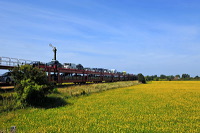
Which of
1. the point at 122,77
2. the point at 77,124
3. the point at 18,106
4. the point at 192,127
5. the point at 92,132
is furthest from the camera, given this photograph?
the point at 122,77

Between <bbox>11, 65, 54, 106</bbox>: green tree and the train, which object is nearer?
<bbox>11, 65, 54, 106</bbox>: green tree

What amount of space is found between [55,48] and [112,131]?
91.4 feet

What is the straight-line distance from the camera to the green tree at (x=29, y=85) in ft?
50.2

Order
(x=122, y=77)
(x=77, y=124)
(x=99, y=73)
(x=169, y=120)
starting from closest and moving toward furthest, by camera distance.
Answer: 1. (x=77, y=124)
2. (x=169, y=120)
3. (x=99, y=73)
4. (x=122, y=77)

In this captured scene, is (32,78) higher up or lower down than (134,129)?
higher up

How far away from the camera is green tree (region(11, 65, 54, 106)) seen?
15.3m

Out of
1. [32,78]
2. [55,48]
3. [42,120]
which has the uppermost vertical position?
[55,48]

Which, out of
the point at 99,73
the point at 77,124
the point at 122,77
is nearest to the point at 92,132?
the point at 77,124

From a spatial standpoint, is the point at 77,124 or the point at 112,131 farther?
the point at 77,124

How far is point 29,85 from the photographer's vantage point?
15.4 m

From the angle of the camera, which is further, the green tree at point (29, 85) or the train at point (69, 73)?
the train at point (69, 73)

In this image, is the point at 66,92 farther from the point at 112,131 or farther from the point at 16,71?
the point at 112,131

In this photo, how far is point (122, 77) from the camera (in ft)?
223

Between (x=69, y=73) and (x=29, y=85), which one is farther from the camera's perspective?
(x=69, y=73)
